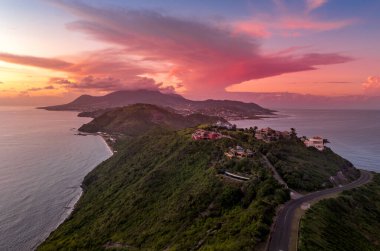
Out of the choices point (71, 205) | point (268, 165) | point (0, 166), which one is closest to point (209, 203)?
point (268, 165)

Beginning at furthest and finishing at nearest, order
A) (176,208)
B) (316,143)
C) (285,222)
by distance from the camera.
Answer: (316,143) < (176,208) < (285,222)

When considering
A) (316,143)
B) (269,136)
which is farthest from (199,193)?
(316,143)

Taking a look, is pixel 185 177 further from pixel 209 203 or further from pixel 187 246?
pixel 187 246

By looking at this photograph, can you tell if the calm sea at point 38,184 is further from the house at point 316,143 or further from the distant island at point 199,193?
the house at point 316,143

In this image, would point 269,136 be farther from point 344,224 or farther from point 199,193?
point 344,224

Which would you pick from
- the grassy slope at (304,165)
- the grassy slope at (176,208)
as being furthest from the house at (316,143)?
the grassy slope at (176,208)
